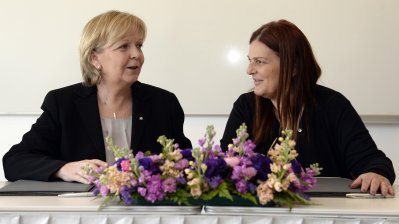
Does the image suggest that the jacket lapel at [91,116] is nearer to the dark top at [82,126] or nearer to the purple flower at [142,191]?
the dark top at [82,126]

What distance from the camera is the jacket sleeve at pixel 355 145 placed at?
2078 mm

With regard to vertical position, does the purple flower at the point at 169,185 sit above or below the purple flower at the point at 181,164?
below

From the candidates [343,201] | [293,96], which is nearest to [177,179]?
[343,201]

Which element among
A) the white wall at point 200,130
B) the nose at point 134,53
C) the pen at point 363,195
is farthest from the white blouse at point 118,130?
the white wall at point 200,130

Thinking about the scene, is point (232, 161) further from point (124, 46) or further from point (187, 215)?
point (124, 46)

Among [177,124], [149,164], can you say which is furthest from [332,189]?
[177,124]

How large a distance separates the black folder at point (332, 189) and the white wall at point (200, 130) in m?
1.76

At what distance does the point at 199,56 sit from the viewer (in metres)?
3.67

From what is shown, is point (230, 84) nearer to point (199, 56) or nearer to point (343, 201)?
point (199, 56)

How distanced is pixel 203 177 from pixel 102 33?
1.25m

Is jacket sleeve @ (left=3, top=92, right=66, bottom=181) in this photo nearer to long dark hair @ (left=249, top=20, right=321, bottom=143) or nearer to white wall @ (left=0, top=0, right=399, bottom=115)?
long dark hair @ (left=249, top=20, right=321, bottom=143)

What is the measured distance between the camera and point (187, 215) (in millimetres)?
1435

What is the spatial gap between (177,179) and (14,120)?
259cm

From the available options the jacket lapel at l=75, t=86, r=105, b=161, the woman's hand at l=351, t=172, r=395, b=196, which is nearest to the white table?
the woman's hand at l=351, t=172, r=395, b=196
